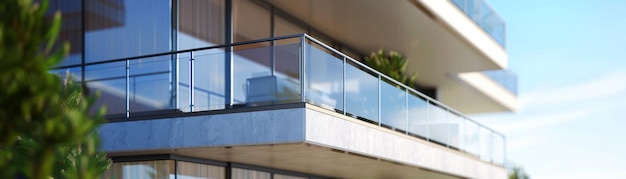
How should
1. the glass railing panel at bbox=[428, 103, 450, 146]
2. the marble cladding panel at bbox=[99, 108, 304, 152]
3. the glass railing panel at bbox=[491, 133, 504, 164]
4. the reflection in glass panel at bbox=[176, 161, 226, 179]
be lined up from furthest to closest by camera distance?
the glass railing panel at bbox=[491, 133, 504, 164]
the glass railing panel at bbox=[428, 103, 450, 146]
the reflection in glass panel at bbox=[176, 161, 226, 179]
the marble cladding panel at bbox=[99, 108, 304, 152]

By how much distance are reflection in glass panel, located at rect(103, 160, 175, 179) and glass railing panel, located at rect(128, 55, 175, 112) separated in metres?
0.91

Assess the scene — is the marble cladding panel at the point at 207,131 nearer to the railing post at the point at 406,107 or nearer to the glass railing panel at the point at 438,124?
the railing post at the point at 406,107

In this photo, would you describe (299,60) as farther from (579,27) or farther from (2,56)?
(579,27)

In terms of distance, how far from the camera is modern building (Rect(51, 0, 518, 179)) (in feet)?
46.5

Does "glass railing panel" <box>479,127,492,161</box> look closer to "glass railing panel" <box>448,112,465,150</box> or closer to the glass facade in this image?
"glass railing panel" <box>448,112,465,150</box>

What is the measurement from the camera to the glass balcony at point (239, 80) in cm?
1420

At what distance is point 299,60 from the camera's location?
14.1 metres

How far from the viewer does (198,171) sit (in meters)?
16.0

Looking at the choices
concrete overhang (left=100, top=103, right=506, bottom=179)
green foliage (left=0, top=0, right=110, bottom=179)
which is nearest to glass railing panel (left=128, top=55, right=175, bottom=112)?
concrete overhang (left=100, top=103, right=506, bottom=179)

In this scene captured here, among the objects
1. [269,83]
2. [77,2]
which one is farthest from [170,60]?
[77,2]

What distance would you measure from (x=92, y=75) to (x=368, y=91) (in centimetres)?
454

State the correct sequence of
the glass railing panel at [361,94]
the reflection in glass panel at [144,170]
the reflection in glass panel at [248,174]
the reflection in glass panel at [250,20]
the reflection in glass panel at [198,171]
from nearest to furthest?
the reflection in glass panel at [144,170]
the reflection in glass panel at [198,171]
the glass railing panel at [361,94]
the reflection in glass panel at [248,174]
the reflection in glass panel at [250,20]

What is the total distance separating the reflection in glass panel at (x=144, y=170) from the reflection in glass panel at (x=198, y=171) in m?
0.21

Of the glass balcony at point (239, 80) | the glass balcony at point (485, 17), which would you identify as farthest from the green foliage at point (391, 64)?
the glass balcony at point (239, 80)
